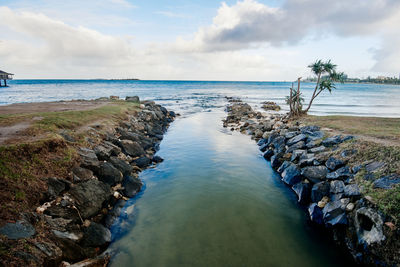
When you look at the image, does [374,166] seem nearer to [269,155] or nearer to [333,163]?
[333,163]

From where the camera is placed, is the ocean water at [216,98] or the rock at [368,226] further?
the ocean water at [216,98]

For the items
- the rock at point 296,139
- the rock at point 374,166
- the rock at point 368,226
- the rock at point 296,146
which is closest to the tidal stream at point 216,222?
the rock at point 368,226

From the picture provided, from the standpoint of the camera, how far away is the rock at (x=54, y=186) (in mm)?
7267

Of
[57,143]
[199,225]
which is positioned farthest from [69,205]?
[199,225]

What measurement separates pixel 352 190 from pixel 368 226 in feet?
5.82

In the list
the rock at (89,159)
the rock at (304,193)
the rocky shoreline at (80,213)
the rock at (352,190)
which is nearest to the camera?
the rocky shoreline at (80,213)

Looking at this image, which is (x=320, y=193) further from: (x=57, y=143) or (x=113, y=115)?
(x=113, y=115)

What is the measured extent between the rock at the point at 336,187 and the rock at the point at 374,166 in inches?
48.6

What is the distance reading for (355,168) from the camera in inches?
358

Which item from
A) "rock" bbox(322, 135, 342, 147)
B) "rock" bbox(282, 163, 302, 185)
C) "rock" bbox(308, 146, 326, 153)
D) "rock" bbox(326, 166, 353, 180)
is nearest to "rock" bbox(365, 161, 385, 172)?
"rock" bbox(326, 166, 353, 180)

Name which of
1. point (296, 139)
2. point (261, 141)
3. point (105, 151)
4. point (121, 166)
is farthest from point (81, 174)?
point (261, 141)

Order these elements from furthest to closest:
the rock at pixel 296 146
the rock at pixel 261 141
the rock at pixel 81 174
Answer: the rock at pixel 261 141 → the rock at pixel 296 146 → the rock at pixel 81 174

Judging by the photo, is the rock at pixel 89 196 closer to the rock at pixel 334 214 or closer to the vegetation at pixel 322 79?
the rock at pixel 334 214

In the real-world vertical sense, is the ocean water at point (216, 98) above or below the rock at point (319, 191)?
above
